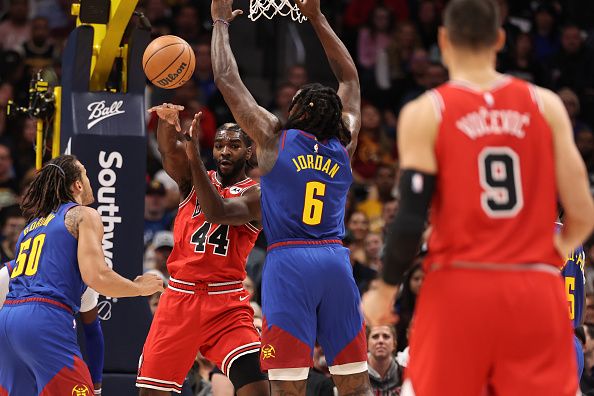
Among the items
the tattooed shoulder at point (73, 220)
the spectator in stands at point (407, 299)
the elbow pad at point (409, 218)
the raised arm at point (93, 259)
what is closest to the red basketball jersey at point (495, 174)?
the elbow pad at point (409, 218)

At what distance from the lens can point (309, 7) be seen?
7.39 meters

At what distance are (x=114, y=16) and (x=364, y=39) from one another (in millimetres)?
7709

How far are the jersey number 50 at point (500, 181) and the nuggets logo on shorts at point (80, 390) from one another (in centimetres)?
300

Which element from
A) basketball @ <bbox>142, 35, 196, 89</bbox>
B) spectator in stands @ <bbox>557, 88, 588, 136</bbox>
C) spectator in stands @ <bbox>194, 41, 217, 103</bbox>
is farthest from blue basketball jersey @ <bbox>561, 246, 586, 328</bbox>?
spectator in stands @ <bbox>194, 41, 217, 103</bbox>

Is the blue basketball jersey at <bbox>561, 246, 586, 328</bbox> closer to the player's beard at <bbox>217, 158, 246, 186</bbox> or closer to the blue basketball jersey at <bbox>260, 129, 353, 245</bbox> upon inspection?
the blue basketball jersey at <bbox>260, 129, 353, 245</bbox>

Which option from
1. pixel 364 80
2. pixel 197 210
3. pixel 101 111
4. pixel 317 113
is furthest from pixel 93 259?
pixel 364 80

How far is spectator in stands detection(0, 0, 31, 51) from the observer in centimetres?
1470

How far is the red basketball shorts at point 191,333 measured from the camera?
22.8ft

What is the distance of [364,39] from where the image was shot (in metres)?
15.8

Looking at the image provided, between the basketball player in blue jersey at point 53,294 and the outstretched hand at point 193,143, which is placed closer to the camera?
the basketball player in blue jersey at point 53,294

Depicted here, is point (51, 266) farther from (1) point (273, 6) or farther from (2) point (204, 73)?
(2) point (204, 73)

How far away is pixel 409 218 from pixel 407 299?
656cm

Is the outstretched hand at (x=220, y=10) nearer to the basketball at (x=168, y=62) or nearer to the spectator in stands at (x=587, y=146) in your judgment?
the basketball at (x=168, y=62)

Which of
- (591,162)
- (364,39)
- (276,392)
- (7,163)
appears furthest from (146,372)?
(364,39)
